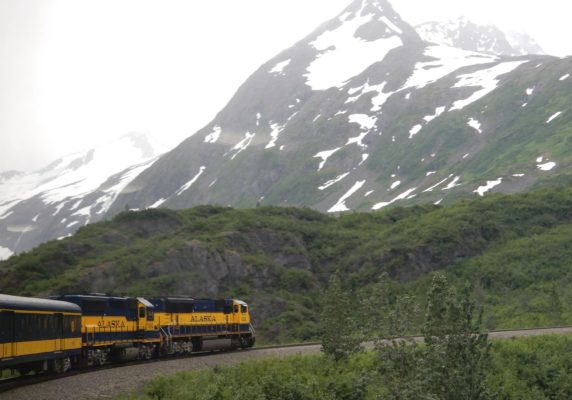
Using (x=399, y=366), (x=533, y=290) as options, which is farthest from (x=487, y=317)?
(x=399, y=366)

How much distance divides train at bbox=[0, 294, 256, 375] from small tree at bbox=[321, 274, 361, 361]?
12271 millimetres

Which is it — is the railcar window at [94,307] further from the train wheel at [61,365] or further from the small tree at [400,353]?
the small tree at [400,353]

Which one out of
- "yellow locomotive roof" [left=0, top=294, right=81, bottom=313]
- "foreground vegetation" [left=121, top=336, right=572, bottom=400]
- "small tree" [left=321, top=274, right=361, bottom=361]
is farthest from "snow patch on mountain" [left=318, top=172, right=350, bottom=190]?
"yellow locomotive roof" [left=0, top=294, right=81, bottom=313]

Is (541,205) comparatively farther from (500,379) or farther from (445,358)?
(445,358)

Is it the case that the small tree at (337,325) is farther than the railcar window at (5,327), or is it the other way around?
the small tree at (337,325)

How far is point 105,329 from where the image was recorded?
116 ft

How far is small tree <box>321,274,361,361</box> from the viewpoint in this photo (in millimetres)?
30156

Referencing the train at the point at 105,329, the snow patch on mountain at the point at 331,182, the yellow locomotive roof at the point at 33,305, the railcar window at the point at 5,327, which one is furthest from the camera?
the snow patch on mountain at the point at 331,182

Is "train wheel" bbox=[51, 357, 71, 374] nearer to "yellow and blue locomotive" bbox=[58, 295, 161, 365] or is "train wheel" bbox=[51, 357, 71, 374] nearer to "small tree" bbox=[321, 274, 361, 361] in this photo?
"yellow and blue locomotive" bbox=[58, 295, 161, 365]

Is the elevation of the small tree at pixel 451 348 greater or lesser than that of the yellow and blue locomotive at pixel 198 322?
lesser

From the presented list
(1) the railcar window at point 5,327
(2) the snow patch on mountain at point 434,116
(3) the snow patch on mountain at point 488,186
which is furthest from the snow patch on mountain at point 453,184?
(1) the railcar window at point 5,327

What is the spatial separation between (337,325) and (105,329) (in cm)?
1320

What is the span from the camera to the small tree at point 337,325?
30156mm

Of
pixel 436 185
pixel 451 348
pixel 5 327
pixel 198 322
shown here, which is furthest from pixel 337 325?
pixel 436 185
